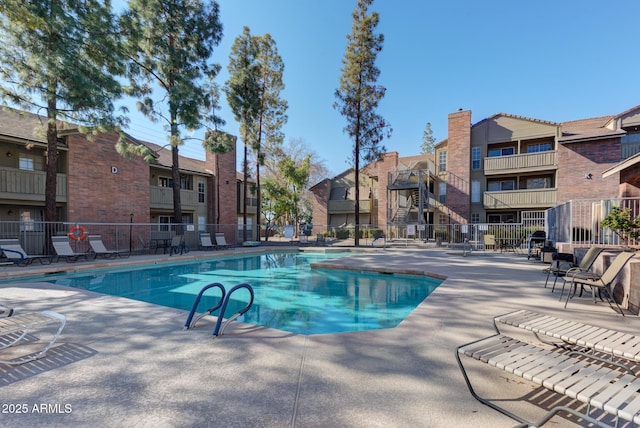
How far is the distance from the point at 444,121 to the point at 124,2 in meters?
21.2

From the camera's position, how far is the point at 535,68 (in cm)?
1499

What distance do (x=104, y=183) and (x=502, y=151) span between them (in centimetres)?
2690

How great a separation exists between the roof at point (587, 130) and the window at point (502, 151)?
3177 millimetres

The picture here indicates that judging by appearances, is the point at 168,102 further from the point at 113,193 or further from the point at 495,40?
the point at 495,40

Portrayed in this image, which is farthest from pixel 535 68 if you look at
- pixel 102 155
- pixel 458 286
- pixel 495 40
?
pixel 102 155

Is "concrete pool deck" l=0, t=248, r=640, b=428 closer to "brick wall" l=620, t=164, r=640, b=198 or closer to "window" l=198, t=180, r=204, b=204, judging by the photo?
"brick wall" l=620, t=164, r=640, b=198

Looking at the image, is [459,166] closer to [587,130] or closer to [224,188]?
[587,130]

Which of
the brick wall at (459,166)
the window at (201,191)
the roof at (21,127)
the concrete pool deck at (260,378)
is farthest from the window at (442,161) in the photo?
the roof at (21,127)

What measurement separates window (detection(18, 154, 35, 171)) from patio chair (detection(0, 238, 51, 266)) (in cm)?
523

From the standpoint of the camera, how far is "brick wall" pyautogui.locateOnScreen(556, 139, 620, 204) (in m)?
16.7

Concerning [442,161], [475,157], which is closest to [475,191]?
[475,157]

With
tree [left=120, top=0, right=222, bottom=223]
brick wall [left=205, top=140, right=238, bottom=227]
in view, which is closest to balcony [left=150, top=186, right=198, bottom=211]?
brick wall [left=205, top=140, right=238, bottom=227]

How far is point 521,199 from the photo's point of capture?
20062 millimetres

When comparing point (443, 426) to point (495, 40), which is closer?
point (443, 426)
